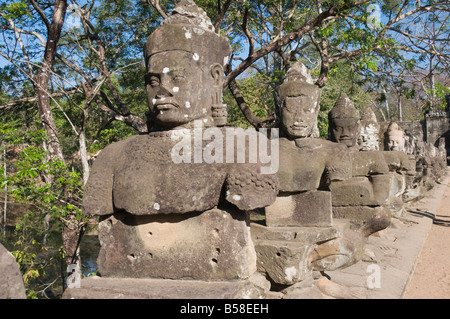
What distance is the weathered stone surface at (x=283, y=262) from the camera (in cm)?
320

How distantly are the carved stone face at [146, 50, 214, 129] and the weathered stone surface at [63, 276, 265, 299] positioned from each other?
1.02 m

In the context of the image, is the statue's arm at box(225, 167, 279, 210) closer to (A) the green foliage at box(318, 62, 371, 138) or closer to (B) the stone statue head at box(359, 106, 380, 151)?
(B) the stone statue head at box(359, 106, 380, 151)

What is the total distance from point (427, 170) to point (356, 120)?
9.47 m

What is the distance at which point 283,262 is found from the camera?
10.6ft

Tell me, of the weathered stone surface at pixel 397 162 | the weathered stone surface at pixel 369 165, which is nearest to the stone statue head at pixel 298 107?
the weathered stone surface at pixel 369 165

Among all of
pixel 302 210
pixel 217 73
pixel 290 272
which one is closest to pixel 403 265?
pixel 302 210

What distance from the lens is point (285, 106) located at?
12.4ft

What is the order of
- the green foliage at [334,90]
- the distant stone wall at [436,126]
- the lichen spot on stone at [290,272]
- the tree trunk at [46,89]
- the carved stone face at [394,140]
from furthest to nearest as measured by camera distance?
the distant stone wall at [436,126]
the green foliage at [334,90]
the carved stone face at [394,140]
the tree trunk at [46,89]
the lichen spot on stone at [290,272]

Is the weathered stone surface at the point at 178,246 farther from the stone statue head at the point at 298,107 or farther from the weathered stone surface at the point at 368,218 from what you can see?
the weathered stone surface at the point at 368,218

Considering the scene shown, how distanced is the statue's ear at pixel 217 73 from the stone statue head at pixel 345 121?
9.69 feet

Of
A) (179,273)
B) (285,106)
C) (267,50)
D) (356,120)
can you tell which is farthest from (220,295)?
(267,50)

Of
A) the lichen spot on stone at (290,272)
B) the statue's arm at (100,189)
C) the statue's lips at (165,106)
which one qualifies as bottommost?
the lichen spot on stone at (290,272)

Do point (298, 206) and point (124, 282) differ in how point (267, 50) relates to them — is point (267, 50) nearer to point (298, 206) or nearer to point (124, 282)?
point (298, 206)

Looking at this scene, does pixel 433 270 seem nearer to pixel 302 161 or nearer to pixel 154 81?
pixel 302 161
